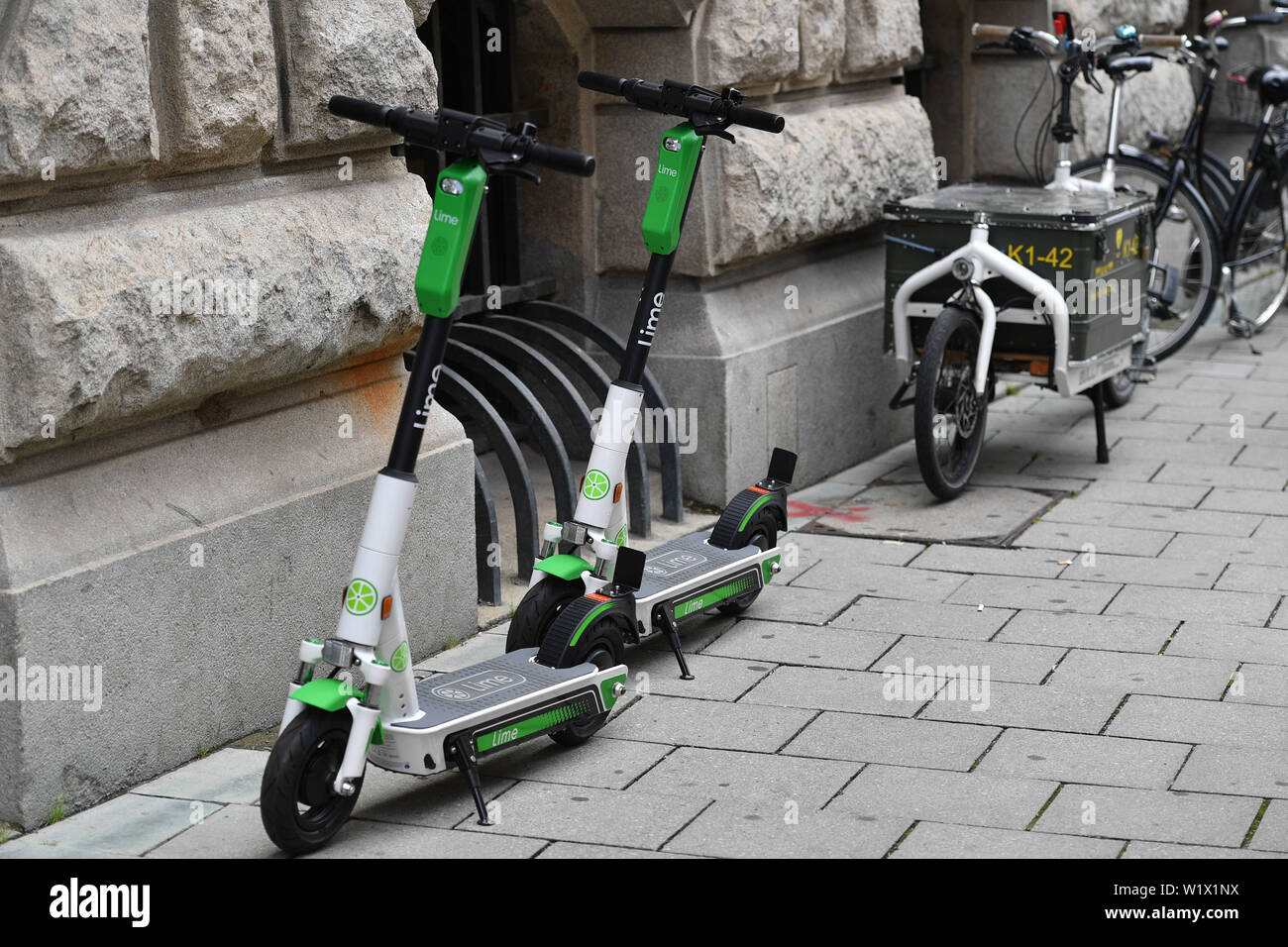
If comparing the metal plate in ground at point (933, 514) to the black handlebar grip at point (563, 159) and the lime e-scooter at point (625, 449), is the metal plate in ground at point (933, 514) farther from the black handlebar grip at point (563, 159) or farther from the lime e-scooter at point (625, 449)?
the black handlebar grip at point (563, 159)

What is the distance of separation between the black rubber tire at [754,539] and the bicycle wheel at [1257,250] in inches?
176

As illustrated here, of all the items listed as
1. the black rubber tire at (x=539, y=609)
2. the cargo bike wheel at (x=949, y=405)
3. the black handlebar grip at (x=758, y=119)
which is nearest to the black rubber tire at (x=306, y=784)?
the black rubber tire at (x=539, y=609)

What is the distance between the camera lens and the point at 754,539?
206 inches

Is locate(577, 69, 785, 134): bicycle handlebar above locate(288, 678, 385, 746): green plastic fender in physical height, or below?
above

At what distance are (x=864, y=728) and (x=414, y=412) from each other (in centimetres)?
147

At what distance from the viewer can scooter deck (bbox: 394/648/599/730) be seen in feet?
12.3

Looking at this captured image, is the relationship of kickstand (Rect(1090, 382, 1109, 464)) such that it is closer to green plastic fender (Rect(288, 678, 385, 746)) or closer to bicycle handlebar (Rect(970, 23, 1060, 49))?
bicycle handlebar (Rect(970, 23, 1060, 49))

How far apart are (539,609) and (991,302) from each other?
8.71 ft

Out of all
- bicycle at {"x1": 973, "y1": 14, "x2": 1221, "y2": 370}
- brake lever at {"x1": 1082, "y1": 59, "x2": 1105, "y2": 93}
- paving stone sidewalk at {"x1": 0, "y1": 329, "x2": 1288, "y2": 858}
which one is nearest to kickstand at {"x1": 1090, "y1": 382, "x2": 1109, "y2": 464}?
paving stone sidewalk at {"x1": 0, "y1": 329, "x2": 1288, "y2": 858}

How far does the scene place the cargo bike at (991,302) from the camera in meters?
6.28

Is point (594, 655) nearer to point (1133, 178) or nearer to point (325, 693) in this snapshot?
point (325, 693)

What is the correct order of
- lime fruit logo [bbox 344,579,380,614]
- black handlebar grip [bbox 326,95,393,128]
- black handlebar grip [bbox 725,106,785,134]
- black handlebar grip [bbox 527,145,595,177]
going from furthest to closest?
1. black handlebar grip [bbox 725,106,785,134]
2. black handlebar grip [bbox 326,95,393,128]
3. lime fruit logo [bbox 344,579,380,614]
4. black handlebar grip [bbox 527,145,595,177]

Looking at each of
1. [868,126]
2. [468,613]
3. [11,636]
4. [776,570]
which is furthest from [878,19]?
[11,636]

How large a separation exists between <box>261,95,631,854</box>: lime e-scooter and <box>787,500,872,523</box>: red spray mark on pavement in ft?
9.00
